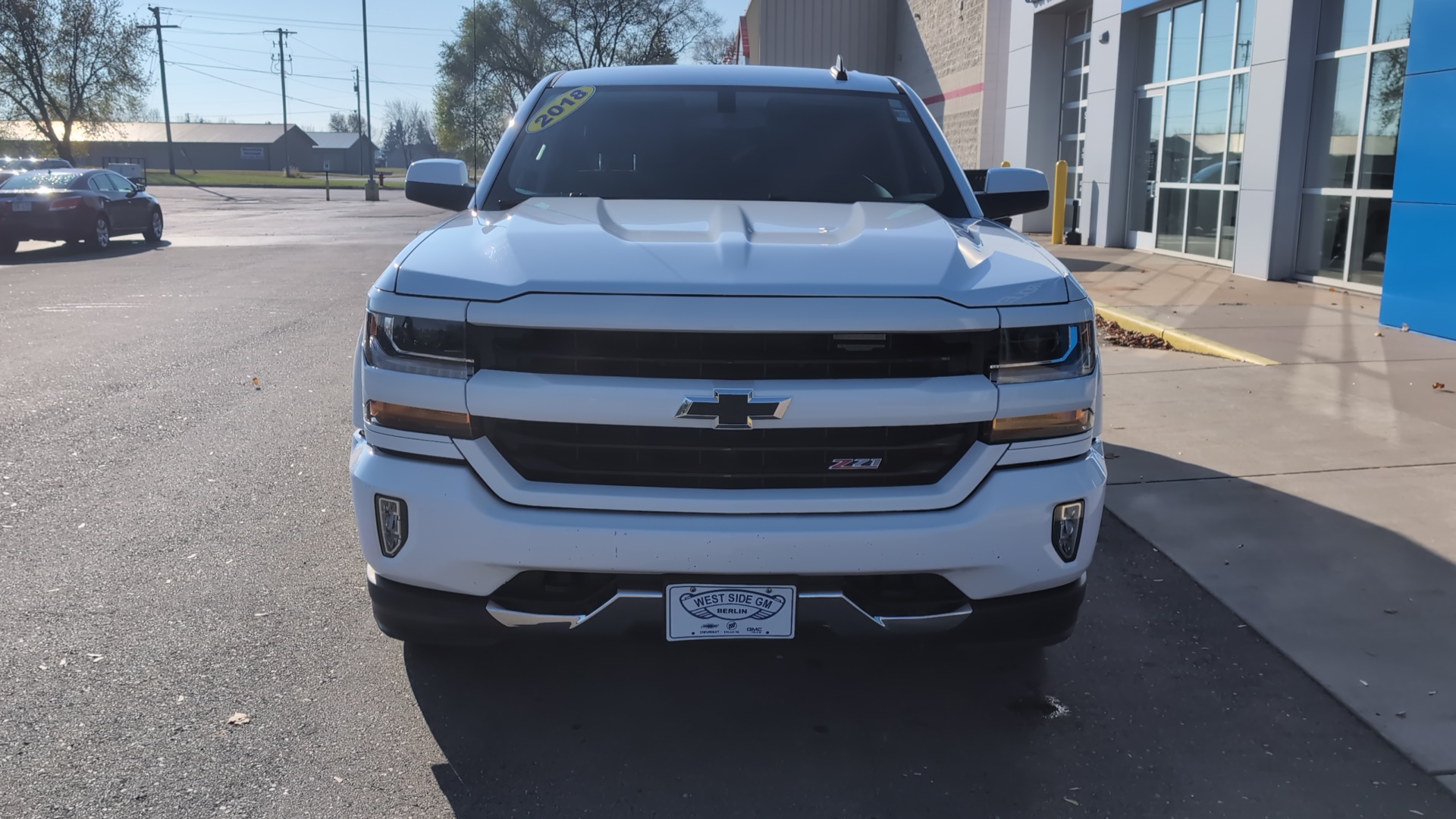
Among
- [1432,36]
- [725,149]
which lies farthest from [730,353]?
[1432,36]

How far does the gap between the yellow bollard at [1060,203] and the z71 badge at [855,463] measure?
14.1m

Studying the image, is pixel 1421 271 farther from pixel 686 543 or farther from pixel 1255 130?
pixel 686 543

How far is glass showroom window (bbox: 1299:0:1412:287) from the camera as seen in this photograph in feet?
34.9

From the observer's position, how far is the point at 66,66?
5053 centimetres

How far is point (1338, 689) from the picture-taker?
11.1 feet

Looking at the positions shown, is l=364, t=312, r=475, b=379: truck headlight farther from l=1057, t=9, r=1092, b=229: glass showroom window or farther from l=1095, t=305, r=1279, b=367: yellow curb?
l=1057, t=9, r=1092, b=229: glass showroom window

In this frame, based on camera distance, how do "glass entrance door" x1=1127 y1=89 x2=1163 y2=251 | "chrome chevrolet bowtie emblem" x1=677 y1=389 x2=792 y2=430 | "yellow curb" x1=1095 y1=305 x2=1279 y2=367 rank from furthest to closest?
"glass entrance door" x1=1127 y1=89 x2=1163 y2=251 < "yellow curb" x1=1095 y1=305 x2=1279 y2=367 < "chrome chevrolet bowtie emblem" x1=677 y1=389 x2=792 y2=430

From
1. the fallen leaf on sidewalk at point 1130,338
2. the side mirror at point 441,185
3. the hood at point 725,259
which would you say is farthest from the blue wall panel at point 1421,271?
the side mirror at point 441,185

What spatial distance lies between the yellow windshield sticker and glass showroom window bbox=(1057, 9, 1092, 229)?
49.8 feet

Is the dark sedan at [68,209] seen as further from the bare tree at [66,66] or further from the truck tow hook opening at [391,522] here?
the bare tree at [66,66]

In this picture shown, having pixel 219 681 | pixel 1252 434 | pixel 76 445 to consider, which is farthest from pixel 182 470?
pixel 1252 434

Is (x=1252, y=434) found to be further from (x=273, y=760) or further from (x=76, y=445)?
(x=76, y=445)

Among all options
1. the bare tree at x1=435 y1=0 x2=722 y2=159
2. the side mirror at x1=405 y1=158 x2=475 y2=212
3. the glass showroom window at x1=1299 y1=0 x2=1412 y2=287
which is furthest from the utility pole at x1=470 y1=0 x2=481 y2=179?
the side mirror at x1=405 y1=158 x2=475 y2=212

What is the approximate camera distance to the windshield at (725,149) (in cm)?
412
